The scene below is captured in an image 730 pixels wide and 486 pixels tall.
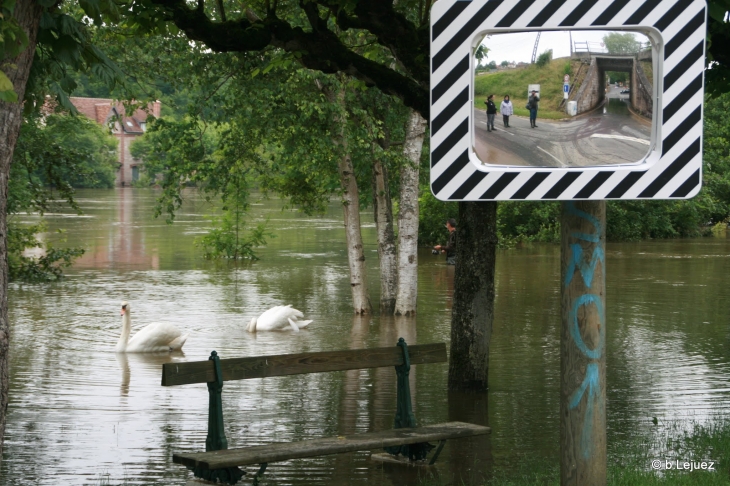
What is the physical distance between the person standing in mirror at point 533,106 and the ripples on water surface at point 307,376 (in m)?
4.54

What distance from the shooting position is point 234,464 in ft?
22.5

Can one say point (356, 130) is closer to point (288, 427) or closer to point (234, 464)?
point (288, 427)

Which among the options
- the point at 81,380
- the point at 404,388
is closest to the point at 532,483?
the point at 404,388

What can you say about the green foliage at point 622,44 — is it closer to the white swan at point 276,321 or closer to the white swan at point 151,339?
the white swan at point 151,339

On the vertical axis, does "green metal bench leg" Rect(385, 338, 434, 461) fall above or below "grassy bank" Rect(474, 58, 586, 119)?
below

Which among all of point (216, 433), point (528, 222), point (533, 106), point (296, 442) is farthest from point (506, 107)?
point (528, 222)

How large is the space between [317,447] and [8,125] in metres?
3.04

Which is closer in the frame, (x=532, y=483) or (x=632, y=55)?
(x=632, y=55)

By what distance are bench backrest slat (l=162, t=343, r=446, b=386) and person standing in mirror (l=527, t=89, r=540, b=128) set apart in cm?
Answer: 371

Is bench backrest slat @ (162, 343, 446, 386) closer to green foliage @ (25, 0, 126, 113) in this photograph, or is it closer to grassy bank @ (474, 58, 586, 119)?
green foliage @ (25, 0, 126, 113)

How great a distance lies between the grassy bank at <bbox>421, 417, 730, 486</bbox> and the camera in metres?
6.93

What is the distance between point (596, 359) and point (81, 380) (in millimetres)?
9714

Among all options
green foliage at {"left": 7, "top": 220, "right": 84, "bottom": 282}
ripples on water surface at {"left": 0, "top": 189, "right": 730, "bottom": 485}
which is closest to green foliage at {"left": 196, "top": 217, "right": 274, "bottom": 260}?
ripples on water surface at {"left": 0, "top": 189, "right": 730, "bottom": 485}

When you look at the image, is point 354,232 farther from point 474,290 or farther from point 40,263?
point 40,263
